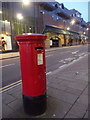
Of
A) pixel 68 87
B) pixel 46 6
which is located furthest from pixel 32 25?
pixel 68 87

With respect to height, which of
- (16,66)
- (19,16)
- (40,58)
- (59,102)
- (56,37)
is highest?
(19,16)

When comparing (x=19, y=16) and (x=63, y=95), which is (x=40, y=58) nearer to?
(x=63, y=95)

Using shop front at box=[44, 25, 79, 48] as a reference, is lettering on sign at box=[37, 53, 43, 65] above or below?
below

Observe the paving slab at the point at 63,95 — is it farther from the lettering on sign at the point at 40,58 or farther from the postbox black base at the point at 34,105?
the lettering on sign at the point at 40,58

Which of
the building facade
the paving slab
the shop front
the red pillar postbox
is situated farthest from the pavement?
the shop front

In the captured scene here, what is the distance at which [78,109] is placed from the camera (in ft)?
9.09

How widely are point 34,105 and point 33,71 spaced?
759 millimetres

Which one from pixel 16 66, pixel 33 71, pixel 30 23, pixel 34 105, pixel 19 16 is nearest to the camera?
pixel 33 71

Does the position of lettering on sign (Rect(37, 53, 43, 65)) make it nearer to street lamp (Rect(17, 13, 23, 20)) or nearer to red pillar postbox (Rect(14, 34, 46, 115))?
red pillar postbox (Rect(14, 34, 46, 115))

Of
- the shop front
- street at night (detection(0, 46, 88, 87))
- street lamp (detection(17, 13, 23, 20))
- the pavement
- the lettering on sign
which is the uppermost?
street lamp (detection(17, 13, 23, 20))

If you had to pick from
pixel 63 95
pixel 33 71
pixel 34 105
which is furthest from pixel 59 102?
pixel 33 71

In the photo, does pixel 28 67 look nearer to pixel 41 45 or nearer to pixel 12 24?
pixel 41 45

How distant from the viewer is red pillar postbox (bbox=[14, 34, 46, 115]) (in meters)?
2.45

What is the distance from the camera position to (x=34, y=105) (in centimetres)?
261
